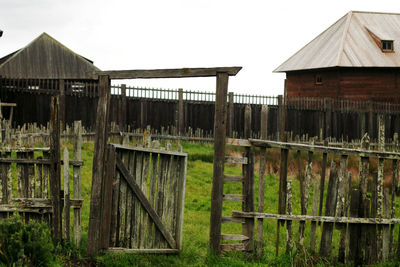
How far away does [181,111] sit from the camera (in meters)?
22.1

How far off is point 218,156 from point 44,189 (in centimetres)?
272

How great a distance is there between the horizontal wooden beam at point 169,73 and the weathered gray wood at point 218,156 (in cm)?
14

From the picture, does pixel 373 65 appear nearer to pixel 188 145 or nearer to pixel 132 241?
pixel 188 145

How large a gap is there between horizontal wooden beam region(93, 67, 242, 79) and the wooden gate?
43.4 inches

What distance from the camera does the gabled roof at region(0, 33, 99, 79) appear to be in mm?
28969

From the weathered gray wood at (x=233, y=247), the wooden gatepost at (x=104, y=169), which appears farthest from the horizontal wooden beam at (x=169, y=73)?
the weathered gray wood at (x=233, y=247)

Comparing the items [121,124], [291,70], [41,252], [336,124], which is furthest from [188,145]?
[41,252]

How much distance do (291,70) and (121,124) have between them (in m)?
14.0

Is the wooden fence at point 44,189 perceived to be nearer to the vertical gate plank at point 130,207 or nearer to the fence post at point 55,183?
the fence post at point 55,183

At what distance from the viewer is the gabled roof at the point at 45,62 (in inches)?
1141

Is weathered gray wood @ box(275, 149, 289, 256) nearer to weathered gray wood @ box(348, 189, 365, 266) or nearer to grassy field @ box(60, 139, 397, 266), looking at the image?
grassy field @ box(60, 139, 397, 266)

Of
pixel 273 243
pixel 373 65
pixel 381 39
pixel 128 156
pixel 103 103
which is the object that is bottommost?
pixel 273 243

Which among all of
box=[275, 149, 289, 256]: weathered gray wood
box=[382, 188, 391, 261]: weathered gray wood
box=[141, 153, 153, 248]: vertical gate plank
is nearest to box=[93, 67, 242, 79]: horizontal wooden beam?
box=[141, 153, 153, 248]: vertical gate plank

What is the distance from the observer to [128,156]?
23.2 feet
